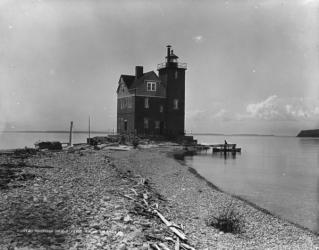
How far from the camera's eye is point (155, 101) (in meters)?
54.9

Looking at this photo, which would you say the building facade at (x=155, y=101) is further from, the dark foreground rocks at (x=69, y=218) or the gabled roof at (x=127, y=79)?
the dark foreground rocks at (x=69, y=218)

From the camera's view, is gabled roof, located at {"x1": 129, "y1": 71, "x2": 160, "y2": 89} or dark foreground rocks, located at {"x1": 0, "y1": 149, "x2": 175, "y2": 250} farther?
gabled roof, located at {"x1": 129, "y1": 71, "x2": 160, "y2": 89}

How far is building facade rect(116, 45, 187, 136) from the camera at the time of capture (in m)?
53.6

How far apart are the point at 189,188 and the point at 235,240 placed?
8917 mm

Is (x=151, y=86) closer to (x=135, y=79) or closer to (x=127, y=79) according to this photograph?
(x=135, y=79)

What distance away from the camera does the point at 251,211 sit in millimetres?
15570

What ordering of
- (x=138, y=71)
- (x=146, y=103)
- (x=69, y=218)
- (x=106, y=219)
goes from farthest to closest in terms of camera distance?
(x=138, y=71)
(x=146, y=103)
(x=106, y=219)
(x=69, y=218)

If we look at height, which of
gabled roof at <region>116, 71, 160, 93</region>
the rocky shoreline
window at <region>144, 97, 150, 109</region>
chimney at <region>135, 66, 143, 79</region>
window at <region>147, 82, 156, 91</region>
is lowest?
the rocky shoreline

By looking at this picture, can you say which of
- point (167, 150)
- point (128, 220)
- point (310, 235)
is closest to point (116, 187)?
point (128, 220)

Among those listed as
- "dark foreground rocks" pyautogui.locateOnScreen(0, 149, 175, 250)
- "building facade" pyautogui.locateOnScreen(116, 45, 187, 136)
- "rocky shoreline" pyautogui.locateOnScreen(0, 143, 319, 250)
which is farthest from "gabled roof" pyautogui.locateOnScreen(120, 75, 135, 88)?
"dark foreground rocks" pyautogui.locateOnScreen(0, 149, 175, 250)

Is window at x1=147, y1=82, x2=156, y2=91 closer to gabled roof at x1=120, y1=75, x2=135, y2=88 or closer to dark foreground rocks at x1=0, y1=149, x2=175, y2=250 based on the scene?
gabled roof at x1=120, y1=75, x2=135, y2=88

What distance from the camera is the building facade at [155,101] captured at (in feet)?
176

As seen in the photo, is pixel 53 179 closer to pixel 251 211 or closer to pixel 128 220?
pixel 128 220

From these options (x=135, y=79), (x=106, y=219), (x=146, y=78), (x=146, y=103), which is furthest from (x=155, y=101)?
(x=106, y=219)
